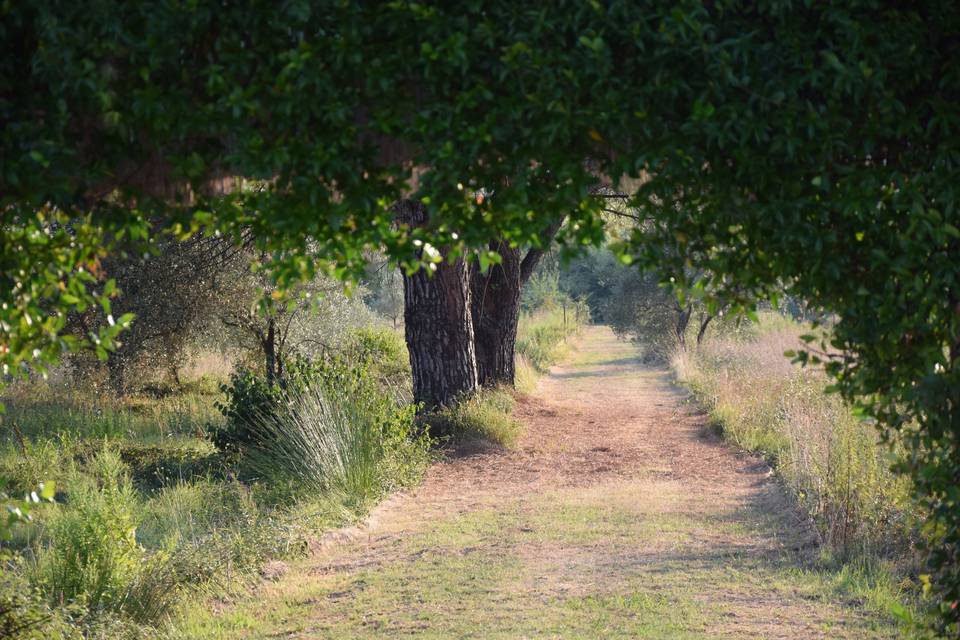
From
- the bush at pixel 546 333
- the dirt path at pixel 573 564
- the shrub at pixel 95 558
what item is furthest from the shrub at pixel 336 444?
the bush at pixel 546 333

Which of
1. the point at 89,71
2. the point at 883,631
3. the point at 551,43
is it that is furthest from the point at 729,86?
the point at 883,631

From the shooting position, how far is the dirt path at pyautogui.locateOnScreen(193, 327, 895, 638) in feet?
18.3

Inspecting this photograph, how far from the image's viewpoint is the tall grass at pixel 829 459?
6.55m

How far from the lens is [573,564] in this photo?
679 centimetres

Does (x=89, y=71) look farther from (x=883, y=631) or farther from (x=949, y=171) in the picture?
(x=883, y=631)

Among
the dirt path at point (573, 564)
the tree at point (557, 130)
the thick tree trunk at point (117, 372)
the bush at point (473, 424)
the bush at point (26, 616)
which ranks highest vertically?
the tree at point (557, 130)

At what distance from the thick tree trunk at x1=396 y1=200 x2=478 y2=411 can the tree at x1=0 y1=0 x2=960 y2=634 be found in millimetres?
8939

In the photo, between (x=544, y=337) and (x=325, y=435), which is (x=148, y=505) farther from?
(x=544, y=337)

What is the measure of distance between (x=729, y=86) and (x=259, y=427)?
848cm

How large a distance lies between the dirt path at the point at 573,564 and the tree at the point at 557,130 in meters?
2.97

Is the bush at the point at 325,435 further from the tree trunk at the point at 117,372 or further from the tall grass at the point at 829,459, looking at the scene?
the tree trunk at the point at 117,372

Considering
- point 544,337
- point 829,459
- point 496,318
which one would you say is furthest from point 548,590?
point 544,337

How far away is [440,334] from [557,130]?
9571mm

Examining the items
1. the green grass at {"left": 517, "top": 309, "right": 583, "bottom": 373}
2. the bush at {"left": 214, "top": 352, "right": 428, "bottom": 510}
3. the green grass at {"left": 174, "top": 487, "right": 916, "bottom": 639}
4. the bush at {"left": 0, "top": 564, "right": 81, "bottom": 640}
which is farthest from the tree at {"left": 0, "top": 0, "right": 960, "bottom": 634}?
the green grass at {"left": 517, "top": 309, "right": 583, "bottom": 373}
